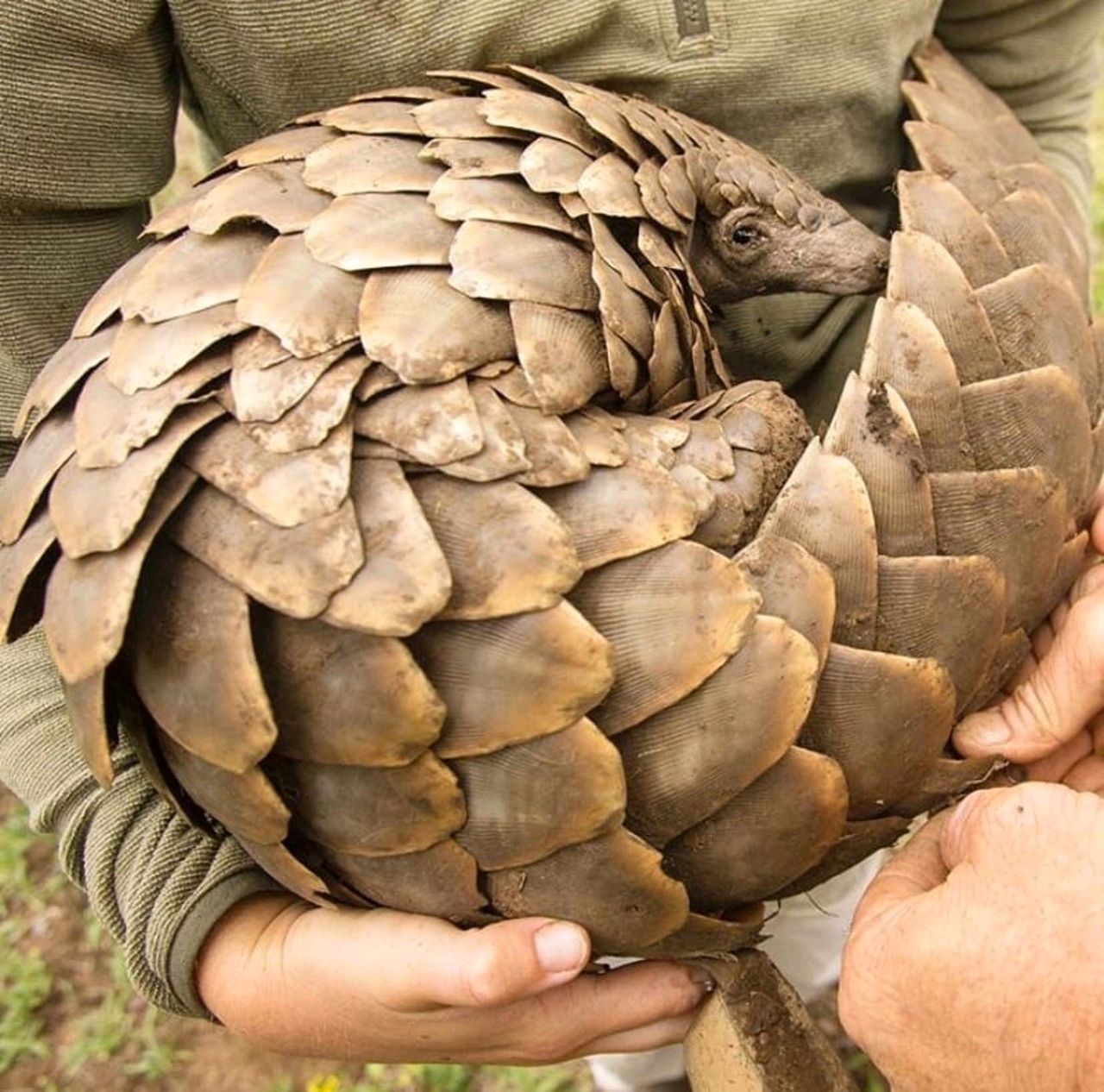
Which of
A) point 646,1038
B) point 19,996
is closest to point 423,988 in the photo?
point 646,1038

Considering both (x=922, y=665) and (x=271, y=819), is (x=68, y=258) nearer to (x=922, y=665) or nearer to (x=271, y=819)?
(x=271, y=819)

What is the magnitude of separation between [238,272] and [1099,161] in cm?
318

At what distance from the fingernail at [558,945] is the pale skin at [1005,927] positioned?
0.78 ft

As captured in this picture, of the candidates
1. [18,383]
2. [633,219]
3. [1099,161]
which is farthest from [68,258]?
[1099,161]

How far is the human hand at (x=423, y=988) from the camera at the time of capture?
0.97m

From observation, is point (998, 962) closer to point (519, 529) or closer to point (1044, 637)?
point (1044, 637)

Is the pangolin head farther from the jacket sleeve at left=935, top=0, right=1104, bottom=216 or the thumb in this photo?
the thumb

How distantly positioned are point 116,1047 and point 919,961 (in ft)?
5.54

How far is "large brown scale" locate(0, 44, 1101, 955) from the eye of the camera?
0.86m

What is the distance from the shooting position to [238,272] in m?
0.94

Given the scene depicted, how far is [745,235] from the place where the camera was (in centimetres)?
124

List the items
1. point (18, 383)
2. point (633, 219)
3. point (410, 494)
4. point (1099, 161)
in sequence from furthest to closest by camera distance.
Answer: point (1099, 161) → point (18, 383) → point (633, 219) → point (410, 494)

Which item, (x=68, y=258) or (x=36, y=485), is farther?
(x=68, y=258)

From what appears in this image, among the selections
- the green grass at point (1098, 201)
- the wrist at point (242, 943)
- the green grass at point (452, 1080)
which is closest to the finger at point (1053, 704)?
the wrist at point (242, 943)
